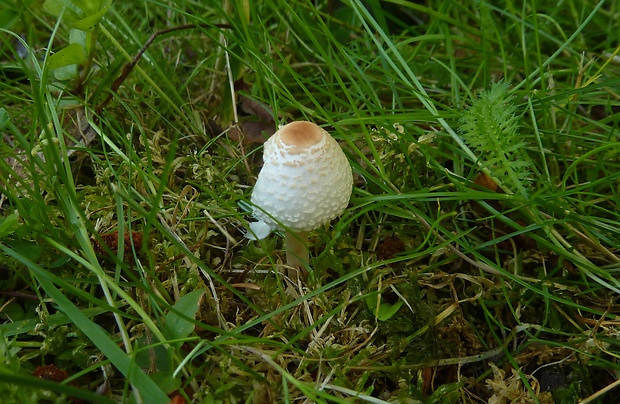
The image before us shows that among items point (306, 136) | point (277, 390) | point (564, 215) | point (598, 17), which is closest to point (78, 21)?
point (306, 136)

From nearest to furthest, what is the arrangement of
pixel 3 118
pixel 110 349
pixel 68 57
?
pixel 110 349
pixel 3 118
pixel 68 57

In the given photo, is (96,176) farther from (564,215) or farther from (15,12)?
(564,215)

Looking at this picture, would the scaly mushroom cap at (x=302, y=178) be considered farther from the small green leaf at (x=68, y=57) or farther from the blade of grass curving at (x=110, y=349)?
the small green leaf at (x=68, y=57)

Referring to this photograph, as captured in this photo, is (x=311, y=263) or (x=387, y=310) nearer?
(x=387, y=310)

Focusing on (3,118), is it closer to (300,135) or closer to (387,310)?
(300,135)

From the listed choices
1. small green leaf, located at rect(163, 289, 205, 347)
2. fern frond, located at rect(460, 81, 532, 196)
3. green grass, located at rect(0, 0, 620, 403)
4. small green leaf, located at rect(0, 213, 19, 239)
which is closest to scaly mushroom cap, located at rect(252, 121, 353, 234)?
green grass, located at rect(0, 0, 620, 403)

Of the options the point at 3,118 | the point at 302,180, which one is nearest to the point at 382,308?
the point at 302,180

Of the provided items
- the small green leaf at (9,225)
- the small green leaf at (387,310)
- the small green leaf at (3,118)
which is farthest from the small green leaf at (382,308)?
the small green leaf at (3,118)
